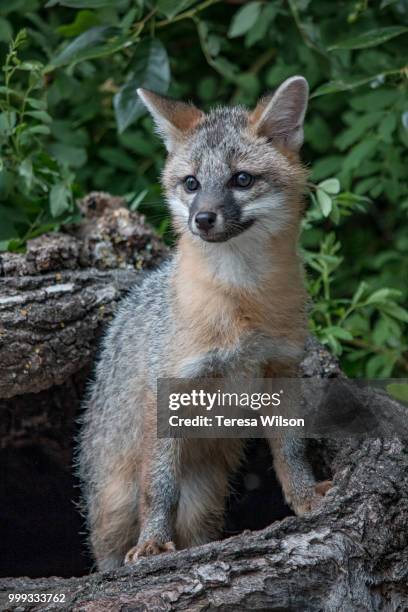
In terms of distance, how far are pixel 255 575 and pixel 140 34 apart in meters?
3.79

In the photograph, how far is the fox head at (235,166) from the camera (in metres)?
4.09

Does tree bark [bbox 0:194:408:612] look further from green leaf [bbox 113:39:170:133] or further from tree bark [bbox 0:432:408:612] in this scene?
green leaf [bbox 113:39:170:133]

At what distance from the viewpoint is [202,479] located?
4758 mm

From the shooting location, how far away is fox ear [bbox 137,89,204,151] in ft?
14.8

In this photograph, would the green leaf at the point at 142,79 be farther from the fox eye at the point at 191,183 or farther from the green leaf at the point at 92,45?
the fox eye at the point at 191,183

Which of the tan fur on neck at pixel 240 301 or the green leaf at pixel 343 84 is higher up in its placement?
the green leaf at pixel 343 84

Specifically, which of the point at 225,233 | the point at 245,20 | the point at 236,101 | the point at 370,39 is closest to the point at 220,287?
the point at 225,233

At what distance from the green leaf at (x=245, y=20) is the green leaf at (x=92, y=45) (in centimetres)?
83

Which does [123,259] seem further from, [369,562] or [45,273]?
[369,562]

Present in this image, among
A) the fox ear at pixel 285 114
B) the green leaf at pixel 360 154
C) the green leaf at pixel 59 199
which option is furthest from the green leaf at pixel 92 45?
the green leaf at pixel 360 154

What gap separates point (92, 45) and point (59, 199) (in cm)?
90

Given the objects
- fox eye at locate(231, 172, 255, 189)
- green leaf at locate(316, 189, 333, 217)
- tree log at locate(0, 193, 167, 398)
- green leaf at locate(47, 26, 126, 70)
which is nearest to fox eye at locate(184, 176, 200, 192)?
fox eye at locate(231, 172, 255, 189)

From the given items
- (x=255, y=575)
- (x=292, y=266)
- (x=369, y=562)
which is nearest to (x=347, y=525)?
(x=369, y=562)

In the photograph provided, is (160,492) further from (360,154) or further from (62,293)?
(360,154)
